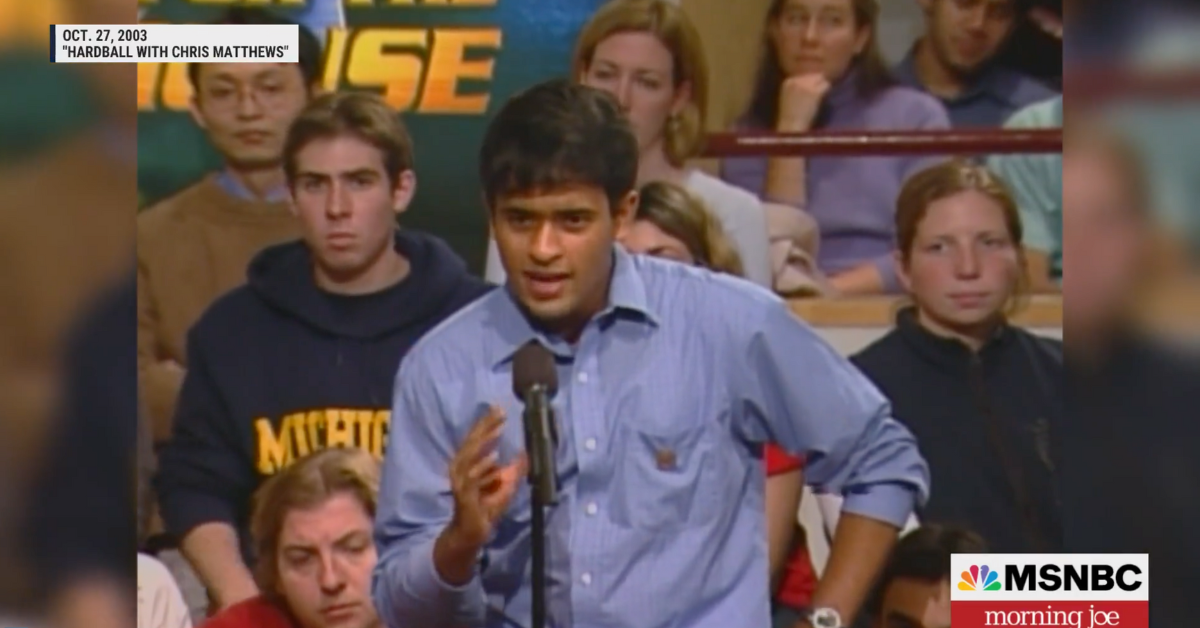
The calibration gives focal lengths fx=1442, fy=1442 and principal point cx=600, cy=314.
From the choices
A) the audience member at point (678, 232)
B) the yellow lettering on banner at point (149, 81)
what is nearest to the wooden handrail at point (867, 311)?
the audience member at point (678, 232)

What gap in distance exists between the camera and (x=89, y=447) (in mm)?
2455

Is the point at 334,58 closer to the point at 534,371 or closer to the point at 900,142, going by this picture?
the point at 534,371

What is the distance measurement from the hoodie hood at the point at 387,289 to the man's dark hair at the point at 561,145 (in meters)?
0.14

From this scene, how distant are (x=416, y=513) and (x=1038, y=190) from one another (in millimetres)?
1123

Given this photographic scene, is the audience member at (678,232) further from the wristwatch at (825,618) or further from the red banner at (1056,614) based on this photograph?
the red banner at (1056,614)

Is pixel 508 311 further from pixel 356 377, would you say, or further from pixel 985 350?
pixel 985 350

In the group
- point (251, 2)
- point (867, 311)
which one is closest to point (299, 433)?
point (251, 2)

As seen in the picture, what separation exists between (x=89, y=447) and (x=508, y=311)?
779 millimetres

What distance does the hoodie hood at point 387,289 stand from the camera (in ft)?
7.66

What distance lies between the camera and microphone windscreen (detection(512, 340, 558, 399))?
6.48 feet

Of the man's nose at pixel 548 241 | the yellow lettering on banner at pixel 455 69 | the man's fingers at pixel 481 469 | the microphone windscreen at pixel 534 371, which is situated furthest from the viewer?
the yellow lettering on banner at pixel 455 69

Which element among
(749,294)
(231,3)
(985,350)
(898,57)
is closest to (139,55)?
(231,3)

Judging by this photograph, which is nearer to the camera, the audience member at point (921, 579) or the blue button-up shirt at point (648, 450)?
the blue button-up shirt at point (648, 450)

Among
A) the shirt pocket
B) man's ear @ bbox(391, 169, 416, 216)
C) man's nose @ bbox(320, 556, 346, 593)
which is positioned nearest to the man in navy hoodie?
man's ear @ bbox(391, 169, 416, 216)
